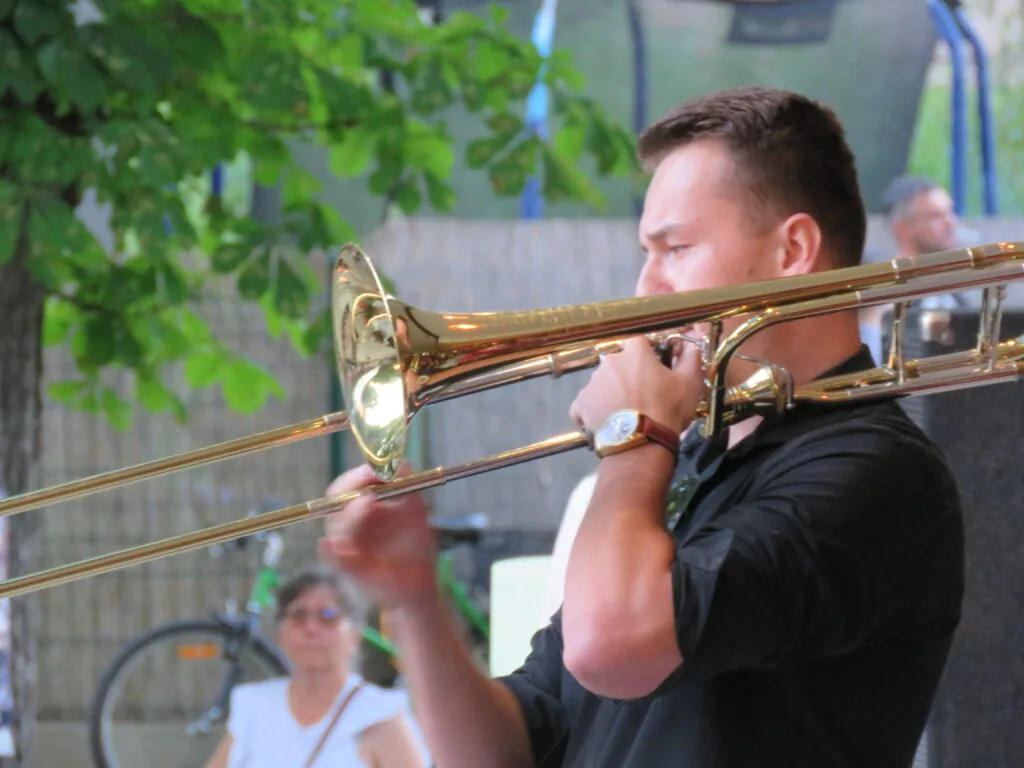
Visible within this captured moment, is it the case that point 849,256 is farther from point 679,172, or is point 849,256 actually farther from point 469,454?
point 469,454

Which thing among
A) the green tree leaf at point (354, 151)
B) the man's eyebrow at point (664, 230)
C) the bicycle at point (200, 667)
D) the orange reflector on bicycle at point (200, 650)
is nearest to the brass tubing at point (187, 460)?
the man's eyebrow at point (664, 230)

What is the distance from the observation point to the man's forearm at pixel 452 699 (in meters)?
1.22

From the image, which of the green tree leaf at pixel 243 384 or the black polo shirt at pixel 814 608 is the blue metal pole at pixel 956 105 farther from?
the black polo shirt at pixel 814 608

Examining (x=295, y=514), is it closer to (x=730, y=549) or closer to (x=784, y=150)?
(x=730, y=549)

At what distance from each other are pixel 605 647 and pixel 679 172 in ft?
1.76

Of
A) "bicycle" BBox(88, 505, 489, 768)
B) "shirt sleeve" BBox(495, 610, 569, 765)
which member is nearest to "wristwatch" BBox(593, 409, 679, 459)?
"shirt sleeve" BBox(495, 610, 569, 765)

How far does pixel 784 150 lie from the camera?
1336 millimetres

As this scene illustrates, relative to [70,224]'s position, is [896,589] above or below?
below

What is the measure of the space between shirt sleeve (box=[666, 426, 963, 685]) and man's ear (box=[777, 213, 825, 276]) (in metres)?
0.22

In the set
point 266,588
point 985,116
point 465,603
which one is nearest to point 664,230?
point 465,603

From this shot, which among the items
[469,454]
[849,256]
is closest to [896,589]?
[849,256]

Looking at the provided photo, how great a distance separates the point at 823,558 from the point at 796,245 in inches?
14.6

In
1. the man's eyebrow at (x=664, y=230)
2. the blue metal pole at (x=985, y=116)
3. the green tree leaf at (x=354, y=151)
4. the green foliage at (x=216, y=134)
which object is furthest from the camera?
the blue metal pole at (x=985, y=116)

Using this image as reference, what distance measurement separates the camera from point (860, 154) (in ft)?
16.5
